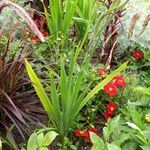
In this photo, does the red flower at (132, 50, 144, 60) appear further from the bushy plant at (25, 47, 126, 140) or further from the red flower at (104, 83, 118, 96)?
the bushy plant at (25, 47, 126, 140)

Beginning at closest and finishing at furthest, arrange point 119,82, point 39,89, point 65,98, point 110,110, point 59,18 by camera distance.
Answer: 1. point 39,89
2. point 65,98
3. point 110,110
4. point 119,82
5. point 59,18

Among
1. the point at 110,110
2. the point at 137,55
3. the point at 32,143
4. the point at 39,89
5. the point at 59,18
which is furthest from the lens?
the point at 137,55

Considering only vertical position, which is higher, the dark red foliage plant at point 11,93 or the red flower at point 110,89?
the dark red foliage plant at point 11,93

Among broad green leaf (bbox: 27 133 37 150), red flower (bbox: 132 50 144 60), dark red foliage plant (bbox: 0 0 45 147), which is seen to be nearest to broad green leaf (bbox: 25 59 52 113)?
dark red foliage plant (bbox: 0 0 45 147)

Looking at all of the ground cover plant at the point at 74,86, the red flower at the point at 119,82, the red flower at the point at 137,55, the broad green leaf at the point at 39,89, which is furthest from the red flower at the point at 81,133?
the red flower at the point at 137,55

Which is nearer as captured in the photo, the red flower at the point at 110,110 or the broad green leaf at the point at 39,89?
the broad green leaf at the point at 39,89

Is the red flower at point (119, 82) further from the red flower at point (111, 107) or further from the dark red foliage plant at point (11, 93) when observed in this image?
the dark red foliage plant at point (11, 93)

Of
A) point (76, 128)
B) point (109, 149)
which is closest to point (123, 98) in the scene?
point (76, 128)

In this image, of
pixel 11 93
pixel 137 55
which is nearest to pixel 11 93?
pixel 11 93

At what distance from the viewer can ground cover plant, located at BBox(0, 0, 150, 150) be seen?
2.79m

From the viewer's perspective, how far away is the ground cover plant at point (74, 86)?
110 inches

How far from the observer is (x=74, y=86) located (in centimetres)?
291

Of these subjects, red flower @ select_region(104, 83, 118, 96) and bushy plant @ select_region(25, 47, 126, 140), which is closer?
bushy plant @ select_region(25, 47, 126, 140)

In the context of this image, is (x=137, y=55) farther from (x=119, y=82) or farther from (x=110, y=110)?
(x=110, y=110)
